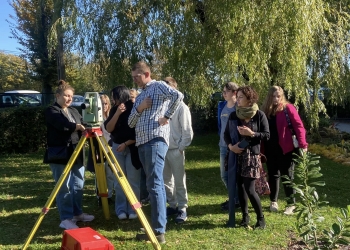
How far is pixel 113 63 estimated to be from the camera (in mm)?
10086

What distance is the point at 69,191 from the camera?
200 inches

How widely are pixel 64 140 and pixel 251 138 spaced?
2336 mm

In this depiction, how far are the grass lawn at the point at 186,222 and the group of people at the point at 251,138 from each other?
316mm

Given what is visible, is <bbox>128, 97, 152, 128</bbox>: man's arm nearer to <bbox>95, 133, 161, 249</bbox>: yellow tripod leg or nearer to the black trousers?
<bbox>95, 133, 161, 249</bbox>: yellow tripod leg

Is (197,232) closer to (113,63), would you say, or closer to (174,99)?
(174,99)

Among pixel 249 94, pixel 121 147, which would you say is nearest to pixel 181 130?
pixel 121 147

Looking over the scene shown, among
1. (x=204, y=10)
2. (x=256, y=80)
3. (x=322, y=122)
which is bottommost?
(x=322, y=122)

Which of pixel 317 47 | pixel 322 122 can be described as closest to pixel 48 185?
pixel 317 47

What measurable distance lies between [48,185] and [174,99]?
459cm

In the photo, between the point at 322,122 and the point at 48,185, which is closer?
the point at 48,185

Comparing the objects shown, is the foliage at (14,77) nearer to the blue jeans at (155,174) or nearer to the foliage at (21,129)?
the foliage at (21,129)

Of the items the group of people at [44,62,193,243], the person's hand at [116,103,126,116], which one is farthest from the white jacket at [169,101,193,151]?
the person's hand at [116,103,126,116]

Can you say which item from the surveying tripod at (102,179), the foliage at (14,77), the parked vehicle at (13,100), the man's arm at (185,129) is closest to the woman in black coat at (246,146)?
the man's arm at (185,129)

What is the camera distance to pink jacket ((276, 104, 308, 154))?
221 inches
